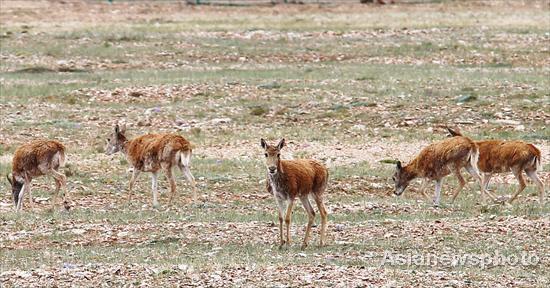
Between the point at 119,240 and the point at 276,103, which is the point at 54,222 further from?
the point at 276,103

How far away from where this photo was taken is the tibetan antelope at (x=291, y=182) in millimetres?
16547

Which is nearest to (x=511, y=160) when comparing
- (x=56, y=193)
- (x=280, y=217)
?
(x=280, y=217)

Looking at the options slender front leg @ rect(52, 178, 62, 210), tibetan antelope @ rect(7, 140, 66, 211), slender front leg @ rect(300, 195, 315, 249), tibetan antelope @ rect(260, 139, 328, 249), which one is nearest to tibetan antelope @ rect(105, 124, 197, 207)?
slender front leg @ rect(52, 178, 62, 210)

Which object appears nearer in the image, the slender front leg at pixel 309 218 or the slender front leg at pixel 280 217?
the slender front leg at pixel 280 217

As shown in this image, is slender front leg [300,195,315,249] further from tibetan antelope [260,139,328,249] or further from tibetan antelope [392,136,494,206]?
tibetan antelope [392,136,494,206]

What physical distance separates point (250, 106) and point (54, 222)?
1391 cm

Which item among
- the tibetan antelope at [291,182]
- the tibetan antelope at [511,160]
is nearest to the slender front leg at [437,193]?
the tibetan antelope at [511,160]

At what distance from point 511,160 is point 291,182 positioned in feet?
20.1

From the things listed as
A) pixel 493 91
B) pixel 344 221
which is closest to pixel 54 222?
pixel 344 221

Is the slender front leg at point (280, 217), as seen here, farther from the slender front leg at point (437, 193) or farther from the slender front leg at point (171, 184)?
the slender front leg at point (437, 193)
